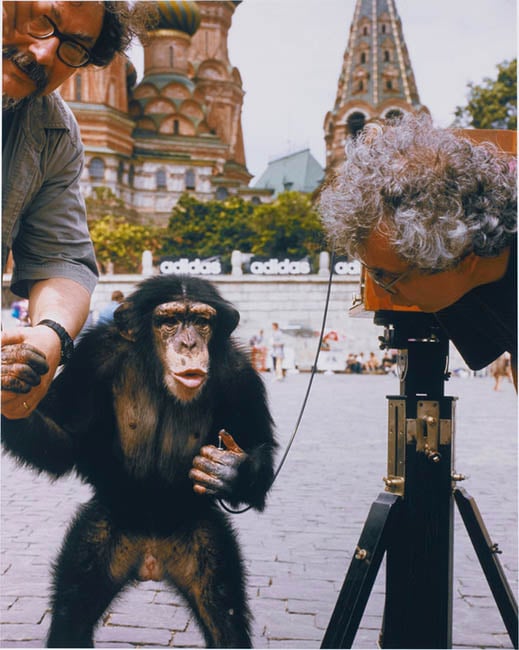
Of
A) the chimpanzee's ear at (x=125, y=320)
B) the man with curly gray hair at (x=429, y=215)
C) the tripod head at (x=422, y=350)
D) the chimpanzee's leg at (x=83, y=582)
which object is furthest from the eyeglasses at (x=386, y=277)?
the chimpanzee's leg at (x=83, y=582)

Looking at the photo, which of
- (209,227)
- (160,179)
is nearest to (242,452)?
(209,227)

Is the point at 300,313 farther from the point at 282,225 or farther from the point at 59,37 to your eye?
the point at 59,37

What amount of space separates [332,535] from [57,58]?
10.9 ft

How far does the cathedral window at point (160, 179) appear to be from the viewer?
46.4 meters

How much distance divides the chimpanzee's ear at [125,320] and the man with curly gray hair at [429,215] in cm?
76

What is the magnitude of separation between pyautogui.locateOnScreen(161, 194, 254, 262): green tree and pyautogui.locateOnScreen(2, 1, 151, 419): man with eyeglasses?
36629 millimetres

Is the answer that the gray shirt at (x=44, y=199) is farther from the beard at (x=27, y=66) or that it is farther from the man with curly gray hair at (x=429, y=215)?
the man with curly gray hair at (x=429, y=215)

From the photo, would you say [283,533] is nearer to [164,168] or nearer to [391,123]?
[391,123]

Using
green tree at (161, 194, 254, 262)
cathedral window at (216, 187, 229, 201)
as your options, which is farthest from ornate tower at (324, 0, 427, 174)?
cathedral window at (216, 187, 229, 201)

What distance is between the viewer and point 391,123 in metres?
2.36

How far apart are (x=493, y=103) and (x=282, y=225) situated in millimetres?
14886

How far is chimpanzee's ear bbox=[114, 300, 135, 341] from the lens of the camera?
8.60 ft

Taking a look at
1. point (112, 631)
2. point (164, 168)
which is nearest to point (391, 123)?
point (112, 631)

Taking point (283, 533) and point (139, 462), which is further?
point (283, 533)
